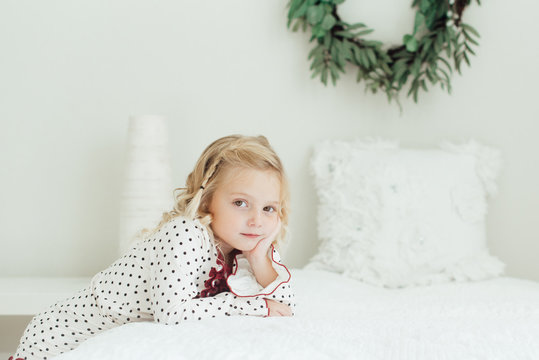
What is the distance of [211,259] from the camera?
126cm

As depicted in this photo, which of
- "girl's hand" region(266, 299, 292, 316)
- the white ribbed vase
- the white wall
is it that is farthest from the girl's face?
the white wall

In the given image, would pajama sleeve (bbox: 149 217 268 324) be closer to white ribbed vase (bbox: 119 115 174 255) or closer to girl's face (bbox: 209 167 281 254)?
girl's face (bbox: 209 167 281 254)

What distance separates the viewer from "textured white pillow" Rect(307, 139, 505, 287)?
1962 millimetres

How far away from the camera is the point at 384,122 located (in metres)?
2.29

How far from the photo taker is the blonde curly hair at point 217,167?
125 cm

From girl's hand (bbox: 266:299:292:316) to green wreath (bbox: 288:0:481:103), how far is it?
1128 mm

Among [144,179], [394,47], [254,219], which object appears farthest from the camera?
[394,47]

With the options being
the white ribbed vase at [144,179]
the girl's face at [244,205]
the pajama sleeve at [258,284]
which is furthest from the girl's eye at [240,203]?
the white ribbed vase at [144,179]

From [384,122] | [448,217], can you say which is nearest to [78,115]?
[384,122]

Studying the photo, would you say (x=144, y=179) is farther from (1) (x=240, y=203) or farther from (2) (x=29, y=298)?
(1) (x=240, y=203)

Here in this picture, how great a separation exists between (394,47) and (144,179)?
3.39 ft

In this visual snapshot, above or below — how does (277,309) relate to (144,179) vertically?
below

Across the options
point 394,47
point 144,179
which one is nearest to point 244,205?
point 144,179

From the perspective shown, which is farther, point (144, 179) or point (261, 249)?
point (144, 179)
